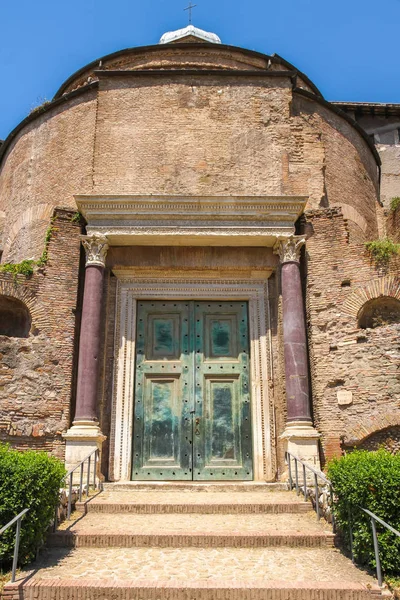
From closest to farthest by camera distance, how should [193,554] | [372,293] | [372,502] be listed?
[372,502] → [193,554] → [372,293]

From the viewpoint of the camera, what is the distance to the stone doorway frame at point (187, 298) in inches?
447

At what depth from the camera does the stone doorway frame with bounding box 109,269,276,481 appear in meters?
11.3

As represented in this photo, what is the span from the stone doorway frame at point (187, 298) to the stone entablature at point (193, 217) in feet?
3.18

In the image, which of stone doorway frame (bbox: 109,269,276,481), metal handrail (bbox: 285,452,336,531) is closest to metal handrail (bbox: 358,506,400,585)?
metal handrail (bbox: 285,452,336,531)

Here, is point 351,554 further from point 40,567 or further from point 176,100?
point 176,100

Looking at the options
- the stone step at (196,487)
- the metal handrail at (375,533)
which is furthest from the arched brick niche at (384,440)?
the metal handrail at (375,533)

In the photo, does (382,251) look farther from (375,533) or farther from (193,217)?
(375,533)

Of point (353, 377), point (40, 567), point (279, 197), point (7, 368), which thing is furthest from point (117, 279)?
point (40, 567)

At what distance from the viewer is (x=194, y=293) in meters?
12.4

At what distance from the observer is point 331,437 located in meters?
10.9

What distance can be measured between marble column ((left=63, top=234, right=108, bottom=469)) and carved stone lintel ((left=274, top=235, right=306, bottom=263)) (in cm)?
356

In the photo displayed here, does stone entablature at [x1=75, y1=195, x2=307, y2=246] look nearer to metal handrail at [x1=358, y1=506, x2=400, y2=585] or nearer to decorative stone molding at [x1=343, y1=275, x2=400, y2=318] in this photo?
decorative stone molding at [x1=343, y1=275, x2=400, y2=318]

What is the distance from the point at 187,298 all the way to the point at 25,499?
6774 millimetres

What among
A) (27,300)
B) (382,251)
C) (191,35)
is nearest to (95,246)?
(27,300)
